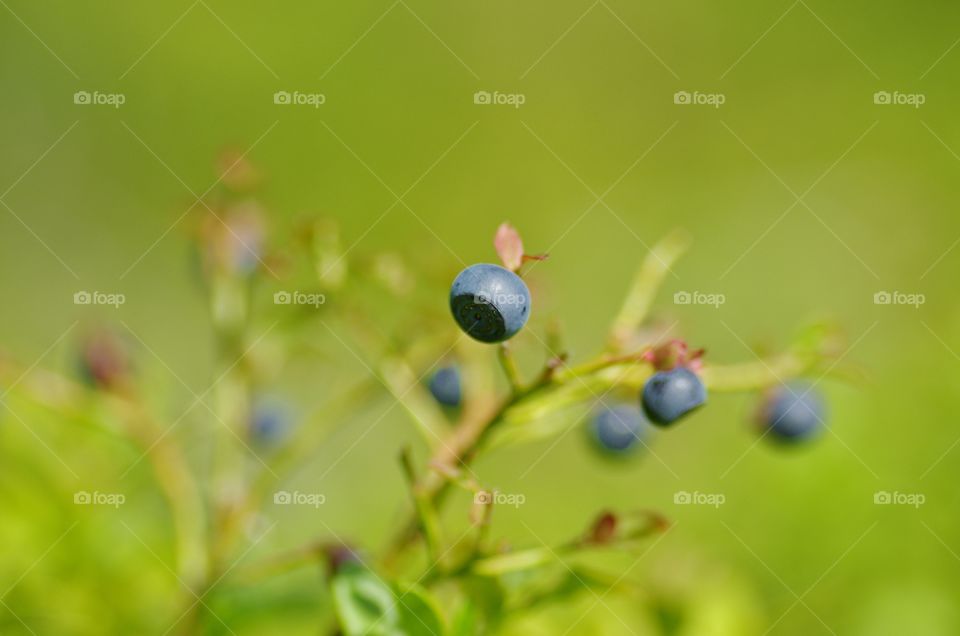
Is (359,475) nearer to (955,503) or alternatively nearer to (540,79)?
(955,503)

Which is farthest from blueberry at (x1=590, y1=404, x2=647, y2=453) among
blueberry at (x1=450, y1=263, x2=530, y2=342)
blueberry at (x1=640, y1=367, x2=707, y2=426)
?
blueberry at (x1=450, y1=263, x2=530, y2=342)

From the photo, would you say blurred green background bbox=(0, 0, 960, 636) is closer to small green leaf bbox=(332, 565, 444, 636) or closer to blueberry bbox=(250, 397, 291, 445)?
blueberry bbox=(250, 397, 291, 445)

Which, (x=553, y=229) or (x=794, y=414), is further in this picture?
(x=553, y=229)

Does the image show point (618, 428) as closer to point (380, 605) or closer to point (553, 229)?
point (380, 605)

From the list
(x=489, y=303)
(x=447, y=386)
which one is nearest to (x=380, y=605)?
(x=489, y=303)

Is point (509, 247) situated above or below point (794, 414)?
above
